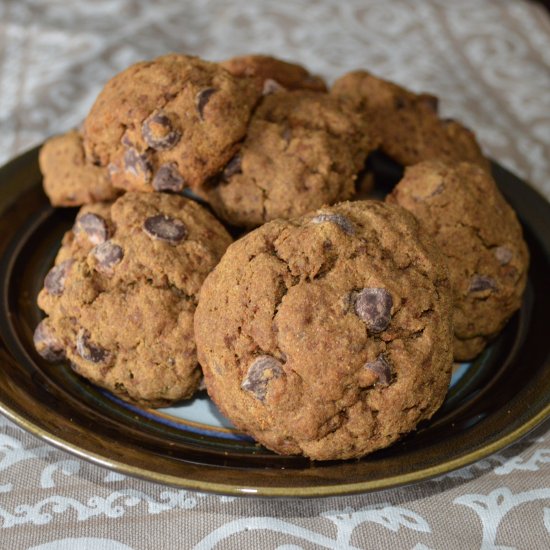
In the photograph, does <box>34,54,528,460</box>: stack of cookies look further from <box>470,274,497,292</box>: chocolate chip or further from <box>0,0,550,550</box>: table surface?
<box>0,0,550,550</box>: table surface

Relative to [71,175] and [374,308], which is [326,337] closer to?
[374,308]

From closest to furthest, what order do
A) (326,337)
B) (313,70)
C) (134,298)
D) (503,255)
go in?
(326,337) → (134,298) → (503,255) → (313,70)

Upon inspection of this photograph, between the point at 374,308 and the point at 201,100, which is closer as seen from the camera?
the point at 374,308

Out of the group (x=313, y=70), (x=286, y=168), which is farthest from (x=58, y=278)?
(x=313, y=70)

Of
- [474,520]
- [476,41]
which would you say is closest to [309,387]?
[474,520]

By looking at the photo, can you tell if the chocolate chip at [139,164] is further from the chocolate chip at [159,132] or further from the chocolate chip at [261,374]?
the chocolate chip at [261,374]

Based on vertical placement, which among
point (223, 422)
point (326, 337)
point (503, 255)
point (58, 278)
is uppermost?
point (503, 255)
